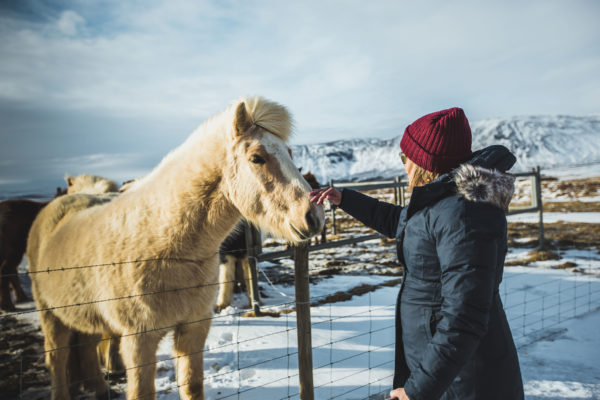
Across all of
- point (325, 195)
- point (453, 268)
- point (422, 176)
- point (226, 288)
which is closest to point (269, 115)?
point (325, 195)

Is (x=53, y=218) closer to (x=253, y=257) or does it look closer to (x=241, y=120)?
(x=241, y=120)

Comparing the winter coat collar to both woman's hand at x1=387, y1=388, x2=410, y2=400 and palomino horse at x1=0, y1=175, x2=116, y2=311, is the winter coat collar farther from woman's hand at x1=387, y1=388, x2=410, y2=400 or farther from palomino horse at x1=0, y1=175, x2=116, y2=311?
palomino horse at x1=0, y1=175, x2=116, y2=311

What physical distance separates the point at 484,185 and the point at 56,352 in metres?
3.94

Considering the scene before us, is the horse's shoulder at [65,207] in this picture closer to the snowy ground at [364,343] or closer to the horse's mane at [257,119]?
the horse's mane at [257,119]

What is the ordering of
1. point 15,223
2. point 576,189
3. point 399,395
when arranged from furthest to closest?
point 576,189
point 15,223
point 399,395

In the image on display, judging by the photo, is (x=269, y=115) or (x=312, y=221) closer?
(x=312, y=221)

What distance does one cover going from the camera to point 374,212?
210 cm

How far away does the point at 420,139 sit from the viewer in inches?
57.6

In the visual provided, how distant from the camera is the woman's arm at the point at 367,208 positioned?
2057mm

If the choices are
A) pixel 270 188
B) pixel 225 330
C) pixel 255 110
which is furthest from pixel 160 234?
pixel 225 330

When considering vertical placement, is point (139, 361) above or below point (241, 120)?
below

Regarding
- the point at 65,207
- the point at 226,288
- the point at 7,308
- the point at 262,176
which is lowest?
the point at 7,308

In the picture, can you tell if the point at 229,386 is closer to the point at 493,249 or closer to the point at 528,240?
the point at 493,249

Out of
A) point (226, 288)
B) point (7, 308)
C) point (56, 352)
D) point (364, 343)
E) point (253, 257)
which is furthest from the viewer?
point (7, 308)
